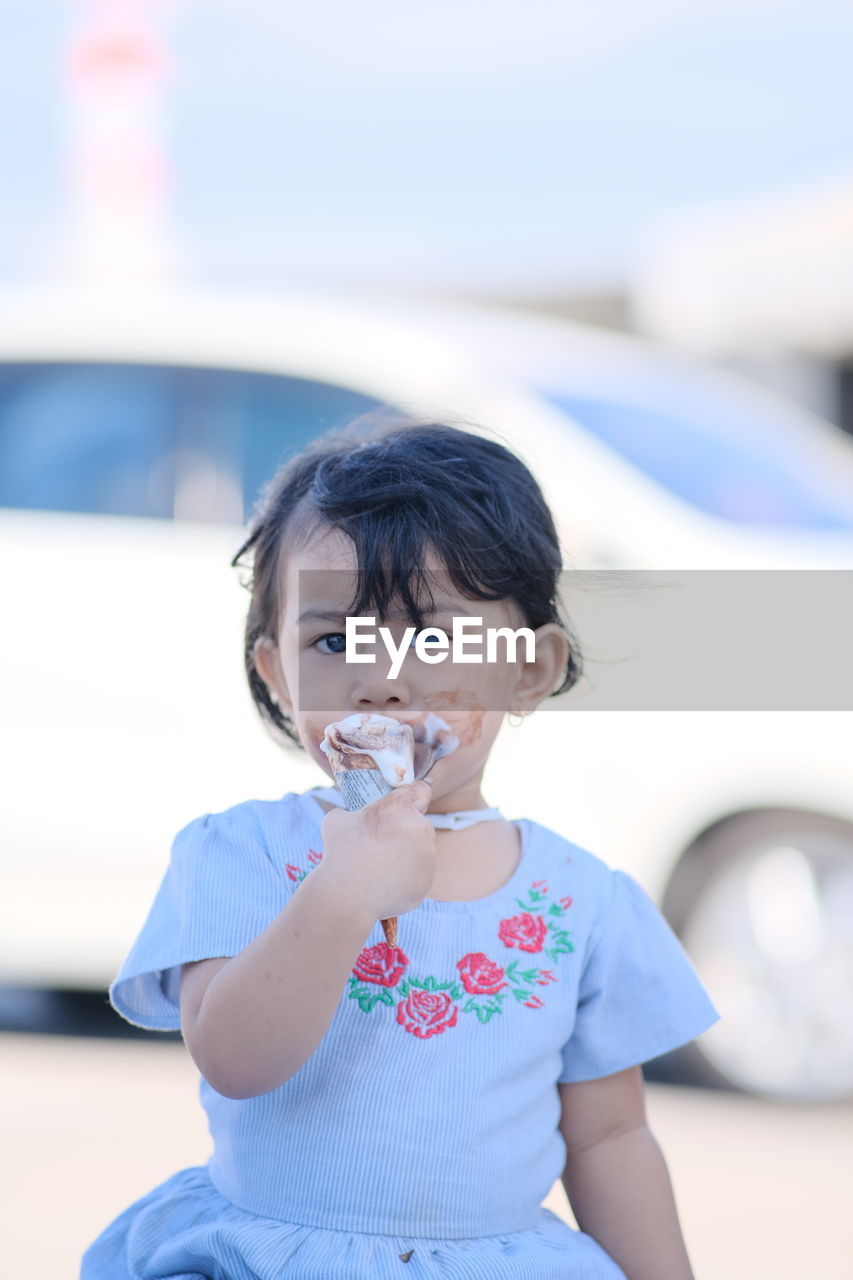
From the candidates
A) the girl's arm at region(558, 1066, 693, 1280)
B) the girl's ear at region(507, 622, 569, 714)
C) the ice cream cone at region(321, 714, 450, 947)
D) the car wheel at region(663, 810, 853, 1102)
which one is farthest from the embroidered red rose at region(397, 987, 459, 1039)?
the car wheel at region(663, 810, 853, 1102)

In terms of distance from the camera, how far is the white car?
3783mm

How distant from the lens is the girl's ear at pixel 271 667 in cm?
176

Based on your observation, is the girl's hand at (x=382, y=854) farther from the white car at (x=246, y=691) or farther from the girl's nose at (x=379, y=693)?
the white car at (x=246, y=691)

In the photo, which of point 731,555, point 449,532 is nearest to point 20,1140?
point 731,555

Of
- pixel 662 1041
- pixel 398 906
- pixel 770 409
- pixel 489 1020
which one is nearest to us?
pixel 398 906

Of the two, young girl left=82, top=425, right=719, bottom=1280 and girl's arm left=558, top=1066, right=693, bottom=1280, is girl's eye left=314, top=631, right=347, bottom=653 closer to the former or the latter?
young girl left=82, top=425, right=719, bottom=1280

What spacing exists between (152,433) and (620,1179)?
9.01ft

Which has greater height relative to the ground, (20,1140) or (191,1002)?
(191,1002)

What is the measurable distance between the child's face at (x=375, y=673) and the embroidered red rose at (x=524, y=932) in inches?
5.9

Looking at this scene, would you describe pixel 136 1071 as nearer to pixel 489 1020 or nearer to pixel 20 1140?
pixel 20 1140

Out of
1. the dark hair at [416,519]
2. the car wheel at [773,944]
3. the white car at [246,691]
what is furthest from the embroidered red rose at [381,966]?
the car wheel at [773,944]

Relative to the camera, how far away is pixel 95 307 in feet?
13.8

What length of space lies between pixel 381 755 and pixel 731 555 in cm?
251

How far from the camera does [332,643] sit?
1.60 metres
